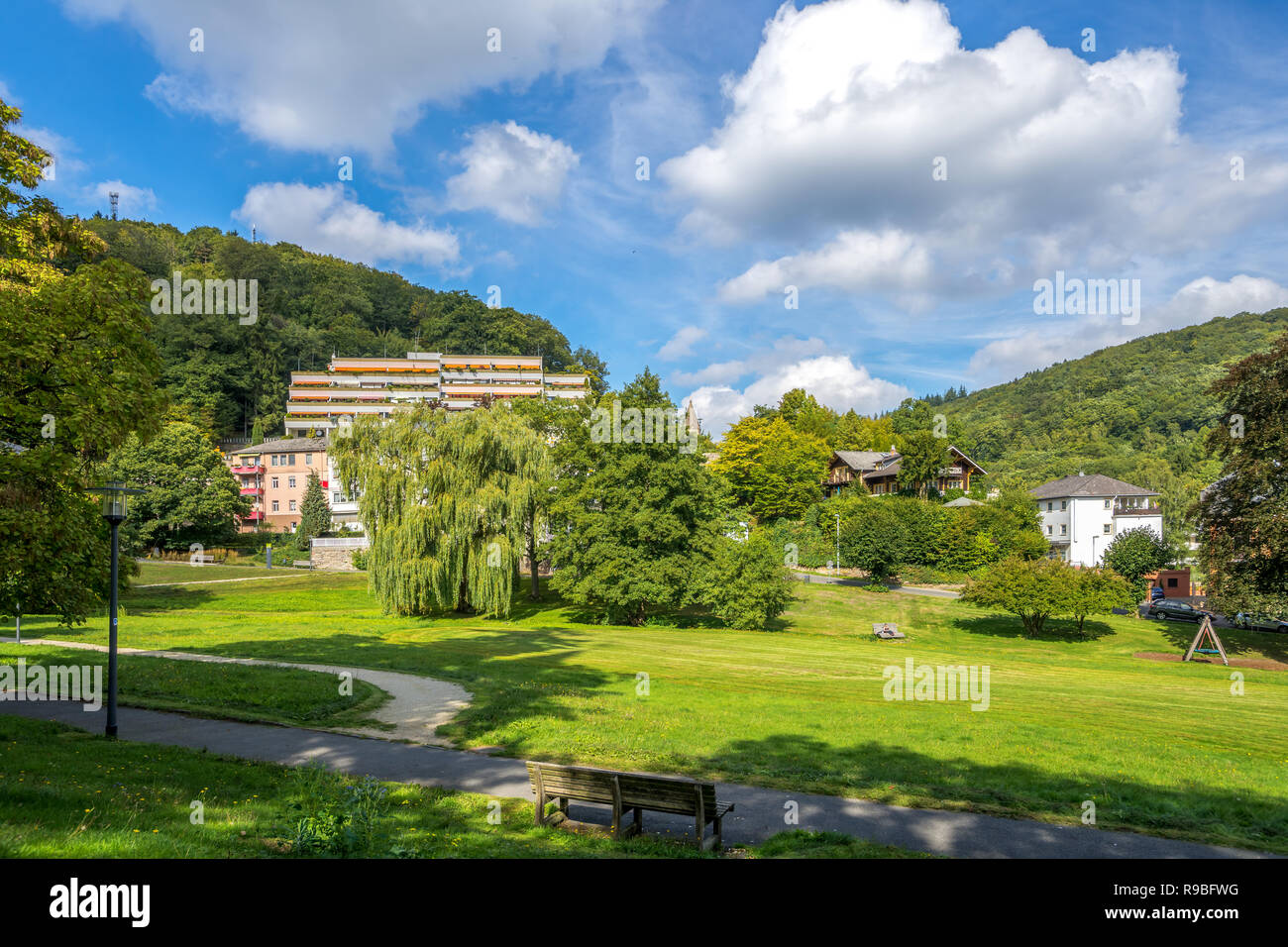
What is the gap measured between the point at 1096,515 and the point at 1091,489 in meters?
2.67

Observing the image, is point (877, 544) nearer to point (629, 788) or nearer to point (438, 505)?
point (438, 505)

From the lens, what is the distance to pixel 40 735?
1170cm

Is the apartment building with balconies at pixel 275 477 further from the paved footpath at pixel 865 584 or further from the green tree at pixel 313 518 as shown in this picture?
the paved footpath at pixel 865 584

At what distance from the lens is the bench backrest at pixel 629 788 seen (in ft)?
25.8

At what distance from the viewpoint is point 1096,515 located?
72938mm

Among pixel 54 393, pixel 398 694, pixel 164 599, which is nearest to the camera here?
pixel 54 393

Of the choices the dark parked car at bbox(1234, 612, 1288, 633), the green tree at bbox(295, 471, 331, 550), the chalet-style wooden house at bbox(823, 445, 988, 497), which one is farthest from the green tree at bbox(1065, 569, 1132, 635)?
the green tree at bbox(295, 471, 331, 550)

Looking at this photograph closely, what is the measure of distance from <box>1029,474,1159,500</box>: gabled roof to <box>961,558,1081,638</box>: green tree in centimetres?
3713

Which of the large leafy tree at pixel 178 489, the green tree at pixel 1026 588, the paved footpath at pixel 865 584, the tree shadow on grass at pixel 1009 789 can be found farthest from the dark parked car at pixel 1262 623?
the large leafy tree at pixel 178 489

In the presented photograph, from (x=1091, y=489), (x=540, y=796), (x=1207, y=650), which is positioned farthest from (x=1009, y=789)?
(x=1091, y=489)

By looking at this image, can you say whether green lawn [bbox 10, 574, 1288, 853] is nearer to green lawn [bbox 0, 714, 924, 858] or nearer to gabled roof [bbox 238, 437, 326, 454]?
green lawn [bbox 0, 714, 924, 858]
